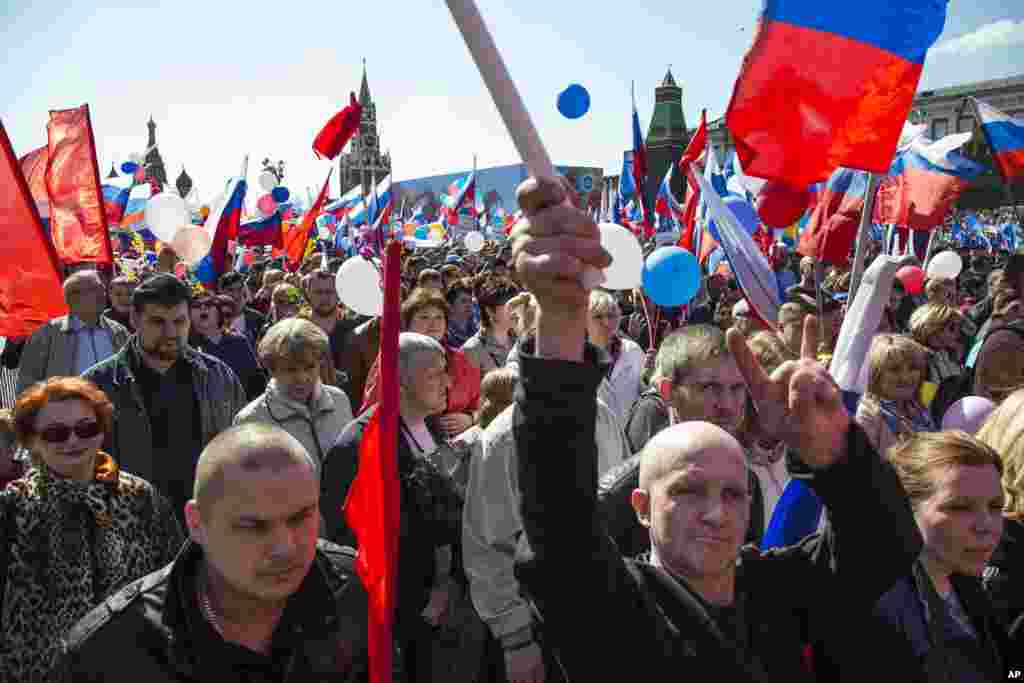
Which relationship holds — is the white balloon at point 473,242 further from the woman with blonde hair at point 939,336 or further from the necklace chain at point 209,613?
the necklace chain at point 209,613

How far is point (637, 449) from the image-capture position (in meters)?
3.70

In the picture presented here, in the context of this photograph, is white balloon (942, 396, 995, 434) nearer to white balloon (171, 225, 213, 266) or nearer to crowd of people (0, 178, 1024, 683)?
crowd of people (0, 178, 1024, 683)

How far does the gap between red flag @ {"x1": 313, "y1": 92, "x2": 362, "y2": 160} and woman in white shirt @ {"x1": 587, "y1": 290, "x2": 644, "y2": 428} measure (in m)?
3.64

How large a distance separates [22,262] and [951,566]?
3.44 m

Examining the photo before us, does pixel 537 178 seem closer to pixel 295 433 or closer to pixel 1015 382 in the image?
pixel 295 433

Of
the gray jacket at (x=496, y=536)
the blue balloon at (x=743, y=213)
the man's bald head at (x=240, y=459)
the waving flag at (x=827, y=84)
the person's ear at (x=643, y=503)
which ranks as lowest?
the gray jacket at (x=496, y=536)

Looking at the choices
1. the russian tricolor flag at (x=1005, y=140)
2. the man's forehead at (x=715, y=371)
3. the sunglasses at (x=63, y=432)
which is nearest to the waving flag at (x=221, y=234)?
the sunglasses at (x=63, y=432)

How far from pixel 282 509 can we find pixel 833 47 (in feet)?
6.36

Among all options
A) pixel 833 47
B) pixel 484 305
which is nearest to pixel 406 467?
pixel 833 47

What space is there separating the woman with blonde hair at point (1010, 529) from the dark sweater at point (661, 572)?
2.51 ft

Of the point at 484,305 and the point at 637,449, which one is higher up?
the point at 484,305

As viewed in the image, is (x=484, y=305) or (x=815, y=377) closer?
(x=815, y=377)

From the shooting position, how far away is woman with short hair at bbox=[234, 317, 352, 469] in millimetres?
4035

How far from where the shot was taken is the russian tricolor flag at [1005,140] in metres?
7.68
